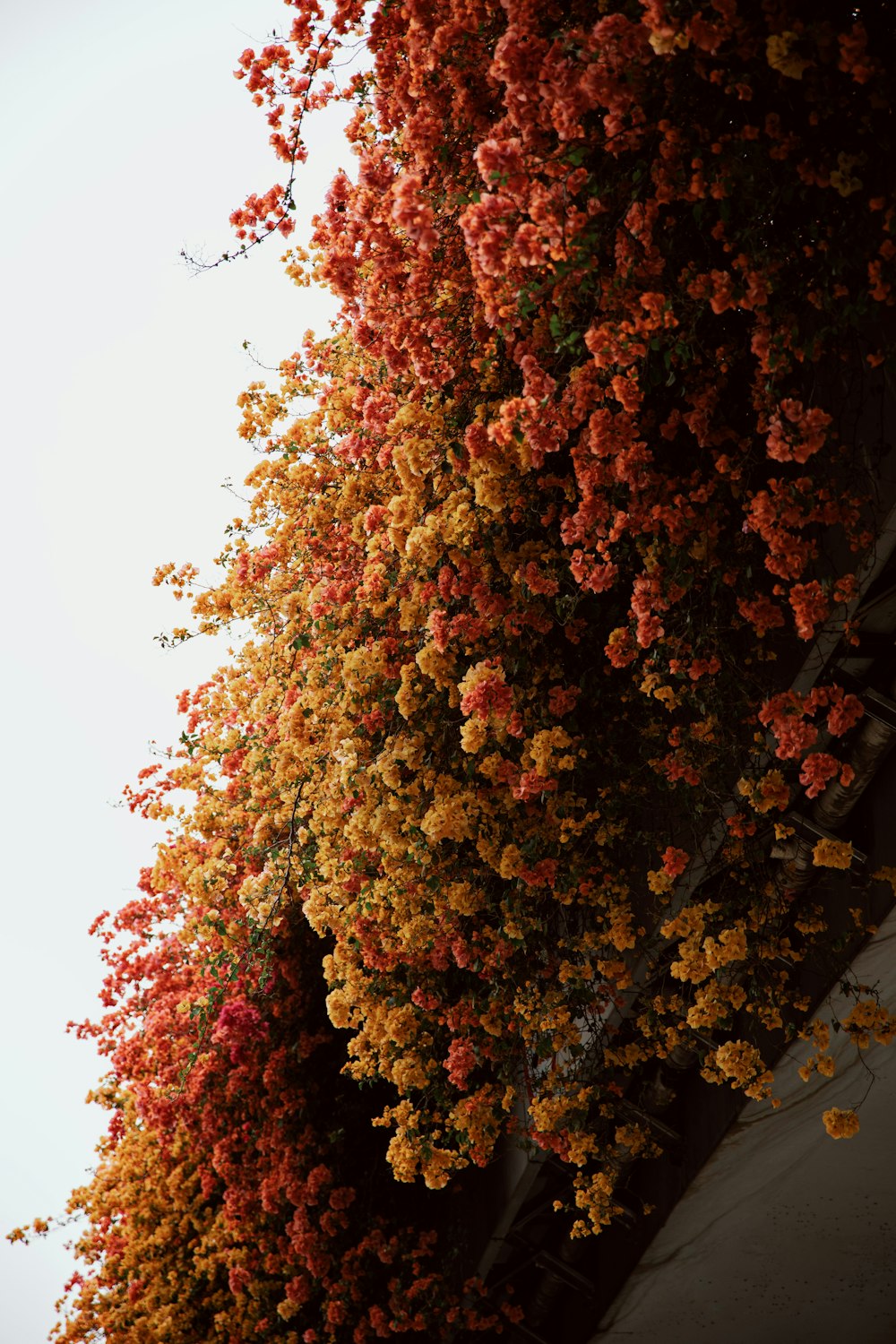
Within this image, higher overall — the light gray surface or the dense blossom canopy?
the dense blossom canopy

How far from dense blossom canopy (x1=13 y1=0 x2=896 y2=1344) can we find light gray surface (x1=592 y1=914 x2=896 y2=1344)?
1.29 feet

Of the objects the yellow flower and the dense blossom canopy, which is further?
the yellow flower

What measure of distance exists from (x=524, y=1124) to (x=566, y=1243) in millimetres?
1098

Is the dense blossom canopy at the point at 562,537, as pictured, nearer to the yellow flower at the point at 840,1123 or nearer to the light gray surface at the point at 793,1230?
the yellow flower at the point at 840,1123

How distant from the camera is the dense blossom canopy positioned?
260 cm

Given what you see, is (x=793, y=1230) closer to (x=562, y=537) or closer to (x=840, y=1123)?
(x=840, y=1123)

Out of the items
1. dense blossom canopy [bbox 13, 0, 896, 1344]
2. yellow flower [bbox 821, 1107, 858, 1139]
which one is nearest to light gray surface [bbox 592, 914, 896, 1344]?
dense blossom canopy [bbox 13, 0, 896, 1344]

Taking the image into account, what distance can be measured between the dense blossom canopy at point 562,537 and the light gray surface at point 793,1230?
394mm

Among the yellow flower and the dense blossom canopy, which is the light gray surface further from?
the yellow flower

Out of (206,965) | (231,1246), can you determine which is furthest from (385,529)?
(231,1246)

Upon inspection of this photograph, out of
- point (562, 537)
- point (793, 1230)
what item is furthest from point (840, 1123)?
point (793, 1230)

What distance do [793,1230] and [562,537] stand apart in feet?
12.2

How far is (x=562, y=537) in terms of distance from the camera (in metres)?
3.15

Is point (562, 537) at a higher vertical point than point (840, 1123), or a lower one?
higher
